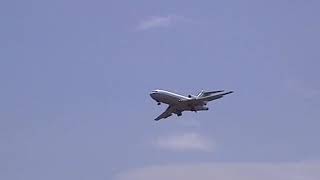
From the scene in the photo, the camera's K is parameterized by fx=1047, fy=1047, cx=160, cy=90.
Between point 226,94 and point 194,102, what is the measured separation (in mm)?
10985

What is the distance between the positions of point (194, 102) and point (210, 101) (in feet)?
10.0

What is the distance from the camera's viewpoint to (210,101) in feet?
655

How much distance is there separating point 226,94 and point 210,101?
376 inches

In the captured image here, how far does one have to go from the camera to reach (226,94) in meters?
190

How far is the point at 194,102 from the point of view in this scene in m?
200
